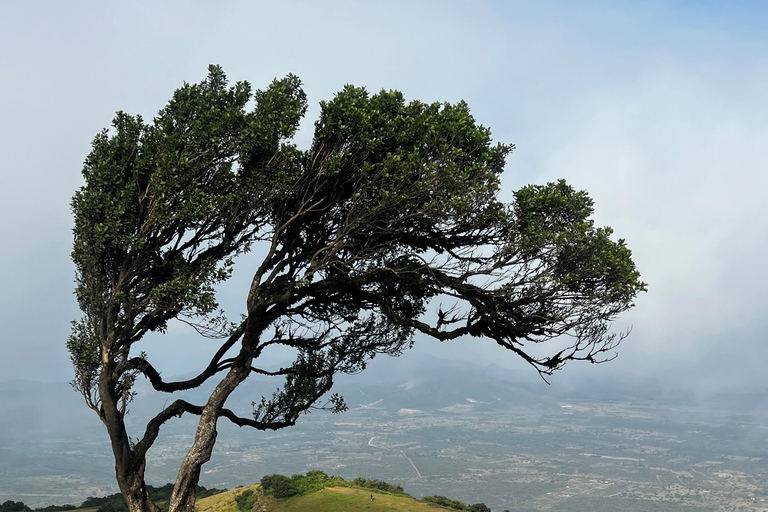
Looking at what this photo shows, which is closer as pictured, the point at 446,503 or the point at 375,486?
the point at 446,503

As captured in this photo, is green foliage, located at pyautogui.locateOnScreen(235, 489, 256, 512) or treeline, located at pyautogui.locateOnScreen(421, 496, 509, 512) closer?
green foliage, located at pyautogui.locateOnScreen(235, 489, 256, 512)

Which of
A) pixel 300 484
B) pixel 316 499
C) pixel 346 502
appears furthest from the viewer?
pixel 300 484

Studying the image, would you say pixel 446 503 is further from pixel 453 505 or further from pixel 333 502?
pixel 333 502

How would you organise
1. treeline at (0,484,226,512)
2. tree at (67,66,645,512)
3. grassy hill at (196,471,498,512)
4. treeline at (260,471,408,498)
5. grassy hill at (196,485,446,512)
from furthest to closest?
1. treeline at (0,484,226,512)
2. treeline at (260,471,408,498)
3. grassy hill at (196,471,498,512)
4. grassy hill at (196,485,446,512)
5. tree at (67,66,645,512)

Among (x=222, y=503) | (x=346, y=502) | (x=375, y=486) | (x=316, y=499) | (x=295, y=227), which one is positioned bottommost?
(x=375, y=486)

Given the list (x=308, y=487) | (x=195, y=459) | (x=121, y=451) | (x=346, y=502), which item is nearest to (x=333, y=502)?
(x=346, y=502)

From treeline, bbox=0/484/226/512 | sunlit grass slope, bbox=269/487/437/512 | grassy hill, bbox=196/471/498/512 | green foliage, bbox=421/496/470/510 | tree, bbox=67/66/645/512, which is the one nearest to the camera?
tree, bbox=67/66/645/512

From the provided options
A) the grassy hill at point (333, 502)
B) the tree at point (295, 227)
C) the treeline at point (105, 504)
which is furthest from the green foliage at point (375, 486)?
the tree at point (295, 227)

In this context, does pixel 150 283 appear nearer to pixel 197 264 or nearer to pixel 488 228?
pixel 197 264

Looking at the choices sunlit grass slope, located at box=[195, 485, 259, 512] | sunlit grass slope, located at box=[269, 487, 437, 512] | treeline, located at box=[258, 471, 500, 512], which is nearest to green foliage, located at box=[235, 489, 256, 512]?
treeline, located at box=[258, 471, 500, 512]

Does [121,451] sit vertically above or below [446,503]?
above

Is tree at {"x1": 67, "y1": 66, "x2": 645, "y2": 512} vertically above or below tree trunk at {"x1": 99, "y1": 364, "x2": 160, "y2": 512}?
above

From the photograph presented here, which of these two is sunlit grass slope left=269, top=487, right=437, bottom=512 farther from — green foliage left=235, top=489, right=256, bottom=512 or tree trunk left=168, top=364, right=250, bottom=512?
tree trunk left=168, top=364, right=250, bottom=512

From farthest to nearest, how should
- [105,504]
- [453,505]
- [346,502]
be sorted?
[105,504] < [453,505] < [346,502]
